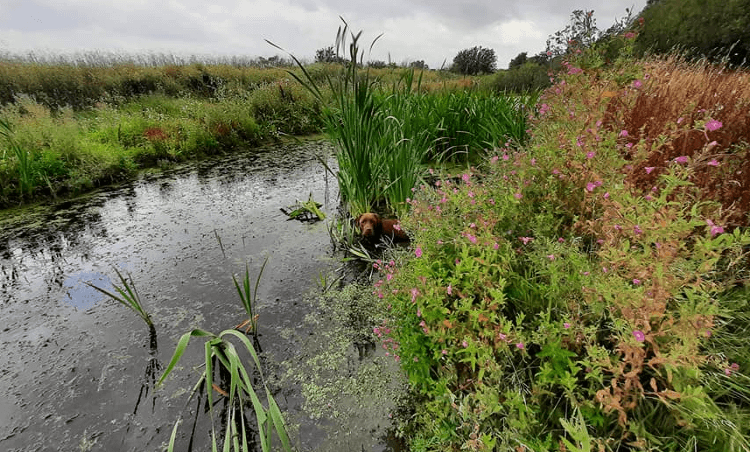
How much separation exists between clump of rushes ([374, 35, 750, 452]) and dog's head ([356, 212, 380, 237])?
115 centimetres

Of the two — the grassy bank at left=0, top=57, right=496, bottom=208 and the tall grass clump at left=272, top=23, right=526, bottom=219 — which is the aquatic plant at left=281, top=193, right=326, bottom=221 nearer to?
the tall grass clump at left=272, top=23, right=526, bottom=219

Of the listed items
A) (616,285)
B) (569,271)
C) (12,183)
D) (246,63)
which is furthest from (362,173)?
(246,63)

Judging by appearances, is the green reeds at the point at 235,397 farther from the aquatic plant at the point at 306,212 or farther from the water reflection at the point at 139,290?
the aquatic plant at the point at 306,212

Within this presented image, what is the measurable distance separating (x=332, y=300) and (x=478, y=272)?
1367 millimetres

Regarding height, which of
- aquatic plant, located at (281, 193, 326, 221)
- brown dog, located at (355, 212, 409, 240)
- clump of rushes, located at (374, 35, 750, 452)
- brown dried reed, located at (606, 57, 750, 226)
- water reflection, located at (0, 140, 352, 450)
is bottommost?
water reflection, located at (0, 140, 352, 450)

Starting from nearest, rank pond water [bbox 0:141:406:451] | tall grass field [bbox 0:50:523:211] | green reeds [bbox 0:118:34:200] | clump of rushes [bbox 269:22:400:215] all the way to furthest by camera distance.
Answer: pond water [bbox 0:141:406:451]
clump of rushes [bbox 269:22:400:215]
tall grass field [bbox 0:50:523:211]
green reeds [bbox 0:118:34:200]

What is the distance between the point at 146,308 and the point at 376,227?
76.5 inches

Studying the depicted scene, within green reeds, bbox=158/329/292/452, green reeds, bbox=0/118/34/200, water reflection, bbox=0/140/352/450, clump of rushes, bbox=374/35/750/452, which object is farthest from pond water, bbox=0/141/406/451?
clump of rushes, bbox=374/35/750/452

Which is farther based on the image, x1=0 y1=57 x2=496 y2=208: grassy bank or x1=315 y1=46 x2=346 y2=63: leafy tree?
x1=0 y1=57 x2=496 y2=208: grassy bank

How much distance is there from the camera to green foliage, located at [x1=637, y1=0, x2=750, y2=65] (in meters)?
9.05

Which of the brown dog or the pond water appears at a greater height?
the brown dog

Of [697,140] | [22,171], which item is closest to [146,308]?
[22,171]

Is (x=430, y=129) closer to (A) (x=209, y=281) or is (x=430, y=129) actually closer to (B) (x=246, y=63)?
(A) (x=209, y=281)

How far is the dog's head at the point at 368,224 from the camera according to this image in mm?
3084
